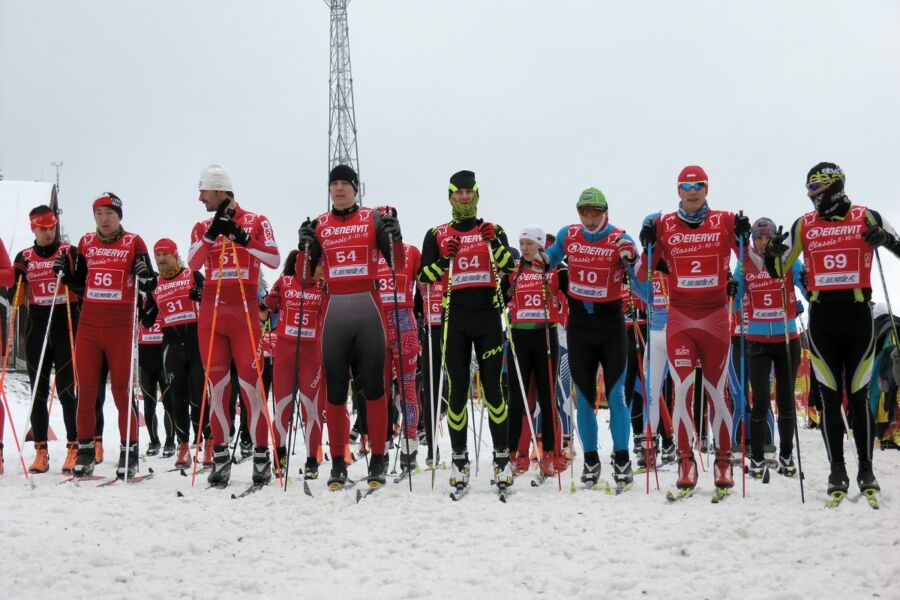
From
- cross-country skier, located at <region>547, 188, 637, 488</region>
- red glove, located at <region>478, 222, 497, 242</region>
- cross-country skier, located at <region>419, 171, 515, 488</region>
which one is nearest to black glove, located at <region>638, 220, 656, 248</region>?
cross-country skier, located at <region>547, 188, 637, 488</region>

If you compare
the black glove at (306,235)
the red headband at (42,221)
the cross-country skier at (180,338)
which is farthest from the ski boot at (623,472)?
the red headband at (42,221)

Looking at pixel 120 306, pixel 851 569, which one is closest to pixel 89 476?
pixel 120 306

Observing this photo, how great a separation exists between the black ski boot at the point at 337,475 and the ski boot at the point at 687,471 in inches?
105

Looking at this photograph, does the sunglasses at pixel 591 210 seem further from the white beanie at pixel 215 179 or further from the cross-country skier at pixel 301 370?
the white beanie at pixel 215 179

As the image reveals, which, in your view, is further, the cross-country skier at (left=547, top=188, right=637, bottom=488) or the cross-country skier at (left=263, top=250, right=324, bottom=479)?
the cross-country skier at (left=263, top=250, right=324, bottom=479)

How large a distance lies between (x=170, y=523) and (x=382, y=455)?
187 centimetres

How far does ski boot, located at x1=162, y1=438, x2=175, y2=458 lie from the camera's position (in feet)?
32.6

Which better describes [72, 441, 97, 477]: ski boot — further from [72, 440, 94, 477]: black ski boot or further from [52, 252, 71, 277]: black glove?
[52, 252, 71, 277]: black glove

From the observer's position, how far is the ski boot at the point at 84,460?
6.86 metres

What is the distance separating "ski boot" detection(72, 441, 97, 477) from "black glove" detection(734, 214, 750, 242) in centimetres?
606

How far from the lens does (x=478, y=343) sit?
6.31 metres

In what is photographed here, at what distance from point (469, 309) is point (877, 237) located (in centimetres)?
309

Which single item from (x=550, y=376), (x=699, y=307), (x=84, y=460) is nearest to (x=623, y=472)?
(x=550, y=376)

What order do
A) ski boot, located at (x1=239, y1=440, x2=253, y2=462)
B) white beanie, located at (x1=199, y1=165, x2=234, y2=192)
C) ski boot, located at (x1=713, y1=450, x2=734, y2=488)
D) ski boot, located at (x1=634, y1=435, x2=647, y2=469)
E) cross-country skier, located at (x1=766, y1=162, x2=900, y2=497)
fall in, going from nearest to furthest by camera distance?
cross-country skier, located at (x1=766, y1=162, x2=900, y2=497) < ski boot, located at (x1=713, y1=450, x2=734, y2=488) < white beanie, located at (x1=199, y1=165, x2=234, y2=192) < ski boot, located at (x1=634, y1=435, x2=647, y2=469) < ski boot, located at (x1=239, y1=440, x2=253, y2=462)
